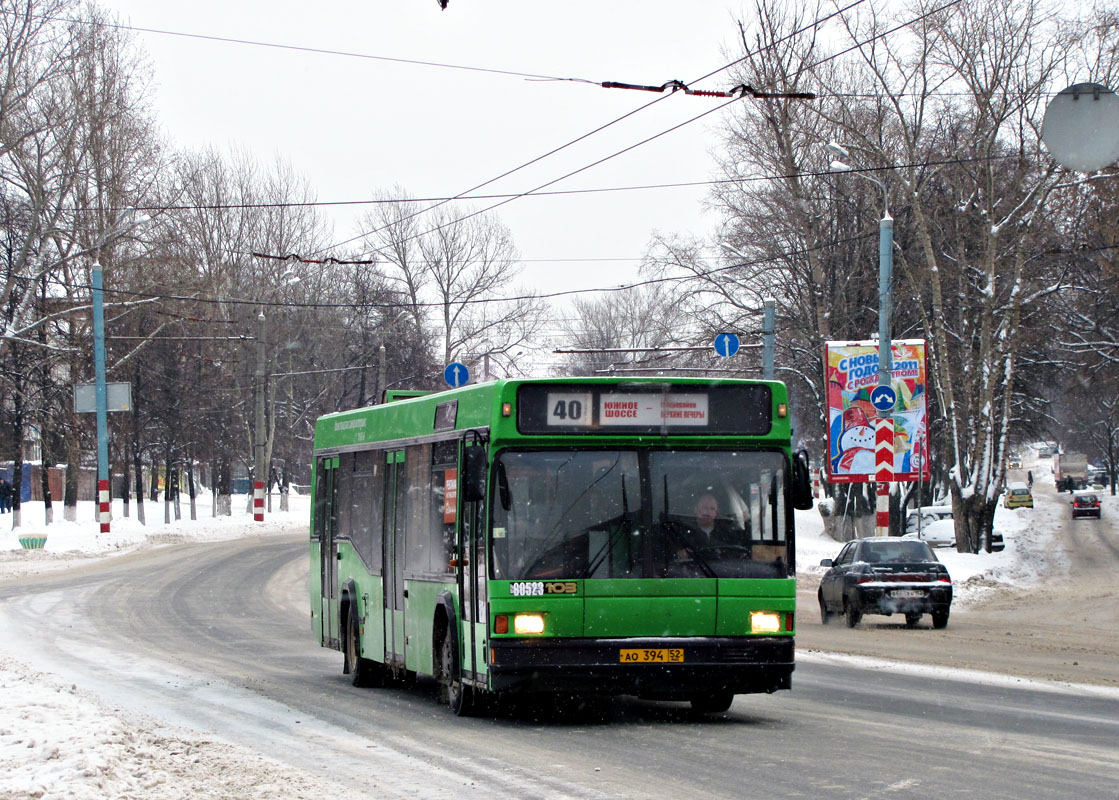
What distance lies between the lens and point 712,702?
11828 millimetres

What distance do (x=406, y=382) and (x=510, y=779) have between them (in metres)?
64.4

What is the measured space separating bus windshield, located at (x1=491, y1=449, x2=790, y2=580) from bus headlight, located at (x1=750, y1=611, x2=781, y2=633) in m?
0.29

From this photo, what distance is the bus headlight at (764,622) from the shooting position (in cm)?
1081

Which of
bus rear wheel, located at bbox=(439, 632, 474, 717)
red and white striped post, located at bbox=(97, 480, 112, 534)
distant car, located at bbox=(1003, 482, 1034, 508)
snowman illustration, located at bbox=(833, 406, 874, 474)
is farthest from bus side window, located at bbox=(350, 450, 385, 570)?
distant car, located at bbox=(1003, 482, 1034, 508)

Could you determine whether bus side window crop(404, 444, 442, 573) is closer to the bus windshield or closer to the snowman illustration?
the bus windshield

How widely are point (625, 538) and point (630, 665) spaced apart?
884 millimetres

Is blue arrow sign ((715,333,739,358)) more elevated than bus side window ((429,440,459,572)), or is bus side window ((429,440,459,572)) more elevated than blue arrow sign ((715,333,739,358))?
blue arrow sign ((715,333,739,358))

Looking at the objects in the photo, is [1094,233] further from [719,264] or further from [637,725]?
[637,725]

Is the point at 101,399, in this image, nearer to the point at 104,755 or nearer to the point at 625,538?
the point at 625,538

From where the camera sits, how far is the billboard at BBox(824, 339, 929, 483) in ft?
109

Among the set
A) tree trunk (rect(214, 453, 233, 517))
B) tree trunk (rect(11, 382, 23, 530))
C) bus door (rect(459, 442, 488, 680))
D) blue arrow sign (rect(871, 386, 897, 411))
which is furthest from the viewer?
tree trunk (rect(214, 453, 233, 517))

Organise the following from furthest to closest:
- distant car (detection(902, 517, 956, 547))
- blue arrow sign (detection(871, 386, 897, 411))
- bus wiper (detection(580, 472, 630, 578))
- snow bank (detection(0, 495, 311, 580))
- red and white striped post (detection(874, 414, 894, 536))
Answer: distant car (detection(902, 517, 956, 547)) < snow bank (detection(0, 495, 311, 580)) < red and white striped post (detection(874, 414, 894, 536)) < blue arrow sign (detection(871, 386, 897, 411)) < bus wiper (detection(580, 472, 630, 578))

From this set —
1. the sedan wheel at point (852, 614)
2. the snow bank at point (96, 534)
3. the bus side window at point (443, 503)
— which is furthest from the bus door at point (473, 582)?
the snow bank at point (96, 534)

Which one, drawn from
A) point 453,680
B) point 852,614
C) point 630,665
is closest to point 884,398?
point 852,614
